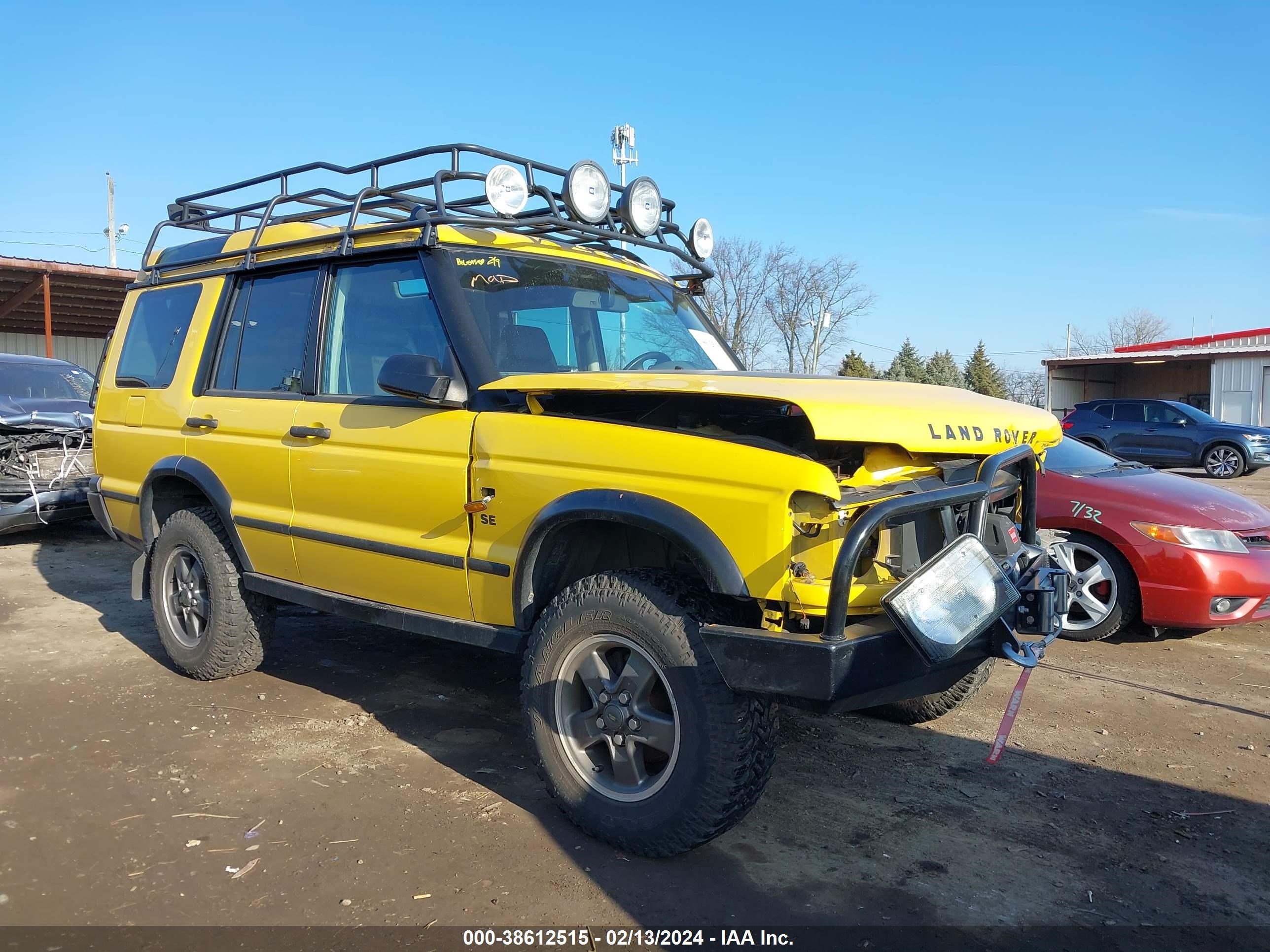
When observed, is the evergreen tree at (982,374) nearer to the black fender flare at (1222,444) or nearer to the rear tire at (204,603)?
the black fender flare at (1222,444)

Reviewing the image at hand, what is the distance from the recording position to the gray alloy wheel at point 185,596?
16.2 ft

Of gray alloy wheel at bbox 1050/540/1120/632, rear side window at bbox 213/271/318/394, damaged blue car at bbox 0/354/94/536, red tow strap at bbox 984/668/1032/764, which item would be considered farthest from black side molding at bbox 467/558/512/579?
damaged blue car at bbox 0/354/94/536

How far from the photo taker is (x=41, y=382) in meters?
10.0

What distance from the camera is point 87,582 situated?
24.5 ft

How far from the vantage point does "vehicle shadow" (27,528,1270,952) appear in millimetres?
2793

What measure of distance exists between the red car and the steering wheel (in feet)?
8.56

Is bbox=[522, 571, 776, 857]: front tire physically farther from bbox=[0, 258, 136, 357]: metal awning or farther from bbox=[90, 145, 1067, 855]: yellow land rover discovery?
bbox=[0, 258, 136, 357]: metal awning

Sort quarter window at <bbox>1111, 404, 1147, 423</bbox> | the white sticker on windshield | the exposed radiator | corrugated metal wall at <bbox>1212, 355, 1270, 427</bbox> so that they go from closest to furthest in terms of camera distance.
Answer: the white sticker on windshield → the exposed radiator → quarter window at <bbox>1111, 404, 1147, 423</bbox> → corrugated metal wall at <bbox>1212, 355, 1270, 427</bbox>

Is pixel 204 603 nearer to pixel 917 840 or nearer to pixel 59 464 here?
pixel 917 840

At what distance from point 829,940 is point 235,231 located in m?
4.48

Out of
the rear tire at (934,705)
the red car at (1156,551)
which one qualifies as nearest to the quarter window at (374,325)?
A: the rear tire at (934,705)

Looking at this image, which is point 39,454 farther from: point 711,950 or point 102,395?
point 711,950

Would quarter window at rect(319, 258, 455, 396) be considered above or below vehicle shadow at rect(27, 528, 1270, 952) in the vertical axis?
above

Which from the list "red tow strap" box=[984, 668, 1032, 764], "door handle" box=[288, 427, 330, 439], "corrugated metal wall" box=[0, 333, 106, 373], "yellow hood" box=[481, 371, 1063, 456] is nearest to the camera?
"yellow hood" box=[481, 371, 1063, 456]
